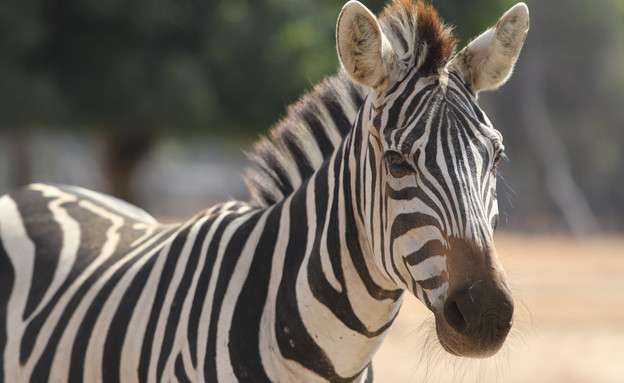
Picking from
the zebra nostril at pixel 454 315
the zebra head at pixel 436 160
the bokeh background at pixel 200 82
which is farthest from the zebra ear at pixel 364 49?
the bokeh background at pixel 200 82

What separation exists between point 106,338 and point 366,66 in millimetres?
1631

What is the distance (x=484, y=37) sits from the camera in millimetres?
2930

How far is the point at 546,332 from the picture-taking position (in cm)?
1188

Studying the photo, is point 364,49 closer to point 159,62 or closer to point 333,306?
point 333,306

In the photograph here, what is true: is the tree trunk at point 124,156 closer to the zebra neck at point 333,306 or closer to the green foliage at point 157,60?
the green foliage at point 157,60

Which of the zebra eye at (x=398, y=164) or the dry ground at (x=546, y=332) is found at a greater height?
the zebra eye at (x=398, y=164)

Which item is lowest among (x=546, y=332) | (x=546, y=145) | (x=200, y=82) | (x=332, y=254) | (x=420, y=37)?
(x=546, y=145)

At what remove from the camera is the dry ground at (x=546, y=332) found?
3.14m

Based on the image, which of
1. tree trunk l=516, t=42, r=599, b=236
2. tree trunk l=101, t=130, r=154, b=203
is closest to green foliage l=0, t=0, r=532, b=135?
tree trunk l=101, t=130, r=154, b=203

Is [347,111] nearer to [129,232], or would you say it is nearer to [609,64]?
[129,232]

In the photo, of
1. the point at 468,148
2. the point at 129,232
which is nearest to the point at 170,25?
the point at 129,232

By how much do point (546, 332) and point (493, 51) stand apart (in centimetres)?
975

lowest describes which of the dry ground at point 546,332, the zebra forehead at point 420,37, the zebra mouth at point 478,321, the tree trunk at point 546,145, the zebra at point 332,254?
the tree trunk at point 546,145

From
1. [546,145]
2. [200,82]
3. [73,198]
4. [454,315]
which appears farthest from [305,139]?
[546,145]
